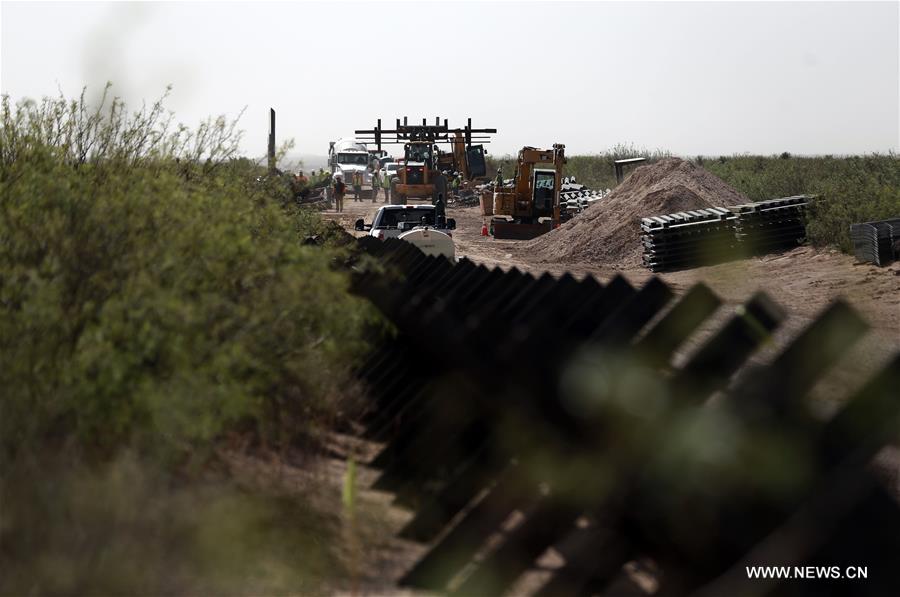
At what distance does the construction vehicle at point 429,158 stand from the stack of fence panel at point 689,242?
78.2ft

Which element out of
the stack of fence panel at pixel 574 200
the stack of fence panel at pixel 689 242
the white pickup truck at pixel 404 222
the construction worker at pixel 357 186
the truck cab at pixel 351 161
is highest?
the truck cab at pixel 351 161

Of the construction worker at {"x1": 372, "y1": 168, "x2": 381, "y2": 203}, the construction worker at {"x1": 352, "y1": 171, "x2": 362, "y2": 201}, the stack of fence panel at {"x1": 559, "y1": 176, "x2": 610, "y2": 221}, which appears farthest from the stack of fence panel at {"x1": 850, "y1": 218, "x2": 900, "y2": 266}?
the construction worker at {"x1": 352, "y1": 171, "x2": 362, "y2": 201}

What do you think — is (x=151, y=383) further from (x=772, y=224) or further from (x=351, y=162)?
(x=351, y=162)

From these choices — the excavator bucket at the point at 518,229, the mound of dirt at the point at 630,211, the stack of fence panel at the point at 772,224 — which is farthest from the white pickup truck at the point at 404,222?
the excavator bucket at the point at 518,229

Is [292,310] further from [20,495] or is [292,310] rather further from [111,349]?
[20,495]

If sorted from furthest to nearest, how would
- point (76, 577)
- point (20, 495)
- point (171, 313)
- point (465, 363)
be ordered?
point (171, 313), point (465, 363), point (20, 495), point (76, 577)

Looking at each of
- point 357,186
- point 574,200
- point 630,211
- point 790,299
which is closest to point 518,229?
point 630,211

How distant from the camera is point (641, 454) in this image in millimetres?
3961

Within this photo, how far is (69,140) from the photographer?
9.92 metres

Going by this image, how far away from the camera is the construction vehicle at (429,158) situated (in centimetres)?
5028

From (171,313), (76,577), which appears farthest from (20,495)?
(171,313)

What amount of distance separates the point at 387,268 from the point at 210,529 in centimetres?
453

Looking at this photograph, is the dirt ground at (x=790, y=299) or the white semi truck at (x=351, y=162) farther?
the white semi truck at (x=351, y=162)

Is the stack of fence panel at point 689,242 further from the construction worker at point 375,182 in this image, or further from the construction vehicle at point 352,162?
the construction vehicle at point 352,162
